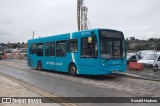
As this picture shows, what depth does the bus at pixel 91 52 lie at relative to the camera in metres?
16.7

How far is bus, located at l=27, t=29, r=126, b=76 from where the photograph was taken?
1673 cm

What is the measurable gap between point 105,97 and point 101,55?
599 centimetres

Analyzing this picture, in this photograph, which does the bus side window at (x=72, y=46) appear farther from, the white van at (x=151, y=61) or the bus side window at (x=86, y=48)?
the white van at (x=151, y=61)

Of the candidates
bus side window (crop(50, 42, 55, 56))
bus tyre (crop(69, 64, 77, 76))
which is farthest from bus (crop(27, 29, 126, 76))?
bus side window (crop(50, 42, 55, 56))

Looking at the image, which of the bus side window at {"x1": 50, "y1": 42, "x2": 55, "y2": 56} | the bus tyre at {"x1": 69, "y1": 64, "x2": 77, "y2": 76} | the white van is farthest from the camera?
the white van

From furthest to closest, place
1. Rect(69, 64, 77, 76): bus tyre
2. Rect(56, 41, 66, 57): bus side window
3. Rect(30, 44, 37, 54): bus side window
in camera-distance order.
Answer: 1. Rect(30, 44, 37, 54): bus side window
2. Rect(56, 41, 66, 57): bus side window
3. Rect(69, 64, 77, 76): bus tyre

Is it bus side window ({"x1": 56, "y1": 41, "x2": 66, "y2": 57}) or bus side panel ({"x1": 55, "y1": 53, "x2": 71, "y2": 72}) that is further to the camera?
bus side window ({"x1": 56, "y1": 41, "x2": 66, "y2": 57})

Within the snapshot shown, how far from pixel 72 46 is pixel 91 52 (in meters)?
2.49

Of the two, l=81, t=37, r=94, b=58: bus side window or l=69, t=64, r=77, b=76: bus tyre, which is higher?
l=81, t=37, r=94, b=58: bus side window

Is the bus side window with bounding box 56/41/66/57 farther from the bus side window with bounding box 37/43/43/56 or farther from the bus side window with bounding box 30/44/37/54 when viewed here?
the bus side window with bounding box 30/44/37/54

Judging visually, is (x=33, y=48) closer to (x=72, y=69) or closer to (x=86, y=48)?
(x=72, y=69)

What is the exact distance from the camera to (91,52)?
1709 cm

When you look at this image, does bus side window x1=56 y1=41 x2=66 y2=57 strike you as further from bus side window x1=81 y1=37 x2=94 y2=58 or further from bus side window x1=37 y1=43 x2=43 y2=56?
bus side window x1=37 y1=43 x2=43 y2=56

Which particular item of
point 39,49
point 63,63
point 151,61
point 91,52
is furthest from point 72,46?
point 151,61
